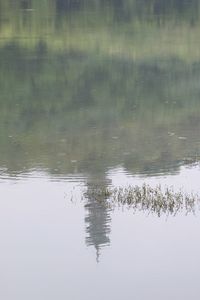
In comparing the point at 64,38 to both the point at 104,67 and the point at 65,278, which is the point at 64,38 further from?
the point at 65,278

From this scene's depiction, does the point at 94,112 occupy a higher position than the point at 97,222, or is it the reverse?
the point at 97,222

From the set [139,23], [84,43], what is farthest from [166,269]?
[139,23]

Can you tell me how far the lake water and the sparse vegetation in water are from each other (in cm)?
19

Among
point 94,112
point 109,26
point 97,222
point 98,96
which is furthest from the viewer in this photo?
point 109,26

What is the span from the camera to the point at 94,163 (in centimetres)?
2358

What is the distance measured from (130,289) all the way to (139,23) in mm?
50957

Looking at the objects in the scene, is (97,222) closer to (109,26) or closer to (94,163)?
(94,163)

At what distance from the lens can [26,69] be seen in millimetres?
43125

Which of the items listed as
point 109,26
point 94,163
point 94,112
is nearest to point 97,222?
point 94,163

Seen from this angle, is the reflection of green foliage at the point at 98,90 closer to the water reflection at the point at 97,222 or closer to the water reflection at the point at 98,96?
the water reflection at the point at 98,96

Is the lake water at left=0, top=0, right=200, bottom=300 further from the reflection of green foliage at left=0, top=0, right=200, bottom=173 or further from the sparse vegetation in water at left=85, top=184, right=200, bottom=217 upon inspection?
the sparse vegetation in water at left=85, top=184, right=200, bottom=217

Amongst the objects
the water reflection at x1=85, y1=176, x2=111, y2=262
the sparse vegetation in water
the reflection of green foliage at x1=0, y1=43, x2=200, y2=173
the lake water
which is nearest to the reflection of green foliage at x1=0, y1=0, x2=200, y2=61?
A: the lake water

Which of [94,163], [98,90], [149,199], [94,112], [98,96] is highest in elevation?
[149,199]

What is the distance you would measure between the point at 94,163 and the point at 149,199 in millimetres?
4757
